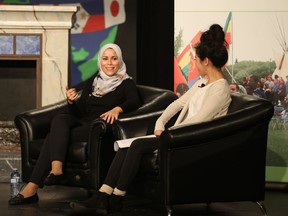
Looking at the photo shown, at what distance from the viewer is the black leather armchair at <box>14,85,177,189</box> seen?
374cm

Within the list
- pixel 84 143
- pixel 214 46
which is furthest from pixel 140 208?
pixel 214 46

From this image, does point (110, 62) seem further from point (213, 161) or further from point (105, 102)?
point (213, 161)

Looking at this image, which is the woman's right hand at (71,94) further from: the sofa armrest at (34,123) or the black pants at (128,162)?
the black pants at (128,162)

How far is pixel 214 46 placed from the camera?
339cm

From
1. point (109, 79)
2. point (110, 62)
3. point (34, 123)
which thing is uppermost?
point (110, 62)

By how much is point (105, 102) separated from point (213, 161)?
1140 mm

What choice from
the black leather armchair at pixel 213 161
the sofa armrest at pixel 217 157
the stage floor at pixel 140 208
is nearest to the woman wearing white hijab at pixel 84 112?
the stage floor at pixel 140 208

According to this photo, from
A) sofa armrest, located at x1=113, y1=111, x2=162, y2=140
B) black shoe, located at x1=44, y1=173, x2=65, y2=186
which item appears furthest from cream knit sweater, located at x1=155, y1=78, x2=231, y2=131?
black shoe, located at x1=44, y1=173, x2=65, y2=186

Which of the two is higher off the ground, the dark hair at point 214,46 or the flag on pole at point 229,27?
the flag on pole at point 229,27

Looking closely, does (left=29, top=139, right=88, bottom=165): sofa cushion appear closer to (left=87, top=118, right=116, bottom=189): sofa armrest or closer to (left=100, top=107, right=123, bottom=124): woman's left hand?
(left=87, top=118, right=116, bottom=189): sofa armrest

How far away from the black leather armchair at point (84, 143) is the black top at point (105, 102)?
3.0 inches

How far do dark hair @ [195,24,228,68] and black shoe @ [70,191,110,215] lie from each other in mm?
892

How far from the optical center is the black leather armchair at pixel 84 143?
12.3 ft

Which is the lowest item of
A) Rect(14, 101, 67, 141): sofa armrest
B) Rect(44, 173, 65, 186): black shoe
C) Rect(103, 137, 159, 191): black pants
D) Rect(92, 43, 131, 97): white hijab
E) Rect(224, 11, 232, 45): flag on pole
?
Rect(44, 173, 65, 186): black shoe
